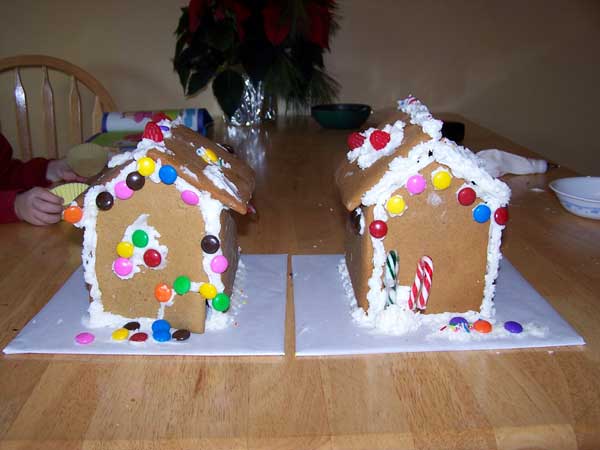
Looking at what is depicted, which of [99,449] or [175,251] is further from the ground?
[175,251]

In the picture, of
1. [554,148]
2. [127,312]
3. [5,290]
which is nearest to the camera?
[127,312]

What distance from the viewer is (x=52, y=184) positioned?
1.69 meters

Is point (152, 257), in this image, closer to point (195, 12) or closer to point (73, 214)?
point (73, 214)

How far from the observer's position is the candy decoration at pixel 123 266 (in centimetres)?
86

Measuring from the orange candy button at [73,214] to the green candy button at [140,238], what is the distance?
8 centimetres

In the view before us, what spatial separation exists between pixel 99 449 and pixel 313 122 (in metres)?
1.81

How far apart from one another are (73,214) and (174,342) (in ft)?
0.76

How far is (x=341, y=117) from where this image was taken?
6.96 feet

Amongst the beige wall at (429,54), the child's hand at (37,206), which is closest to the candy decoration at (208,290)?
the child's hand at (37,206)

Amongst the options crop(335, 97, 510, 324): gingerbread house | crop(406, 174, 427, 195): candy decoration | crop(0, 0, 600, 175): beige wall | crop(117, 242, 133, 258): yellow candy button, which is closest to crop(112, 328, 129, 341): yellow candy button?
crop(117, 242, 133, 258): yellow candy button

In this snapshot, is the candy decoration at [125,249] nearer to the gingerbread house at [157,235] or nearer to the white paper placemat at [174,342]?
the gingerbread house at [157,235]

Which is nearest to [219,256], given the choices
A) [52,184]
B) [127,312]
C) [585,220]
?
[127,312]

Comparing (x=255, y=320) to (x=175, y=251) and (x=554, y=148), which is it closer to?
(x=175, y=251)

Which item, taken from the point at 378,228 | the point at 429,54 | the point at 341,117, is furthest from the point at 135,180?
the point at 429,54
